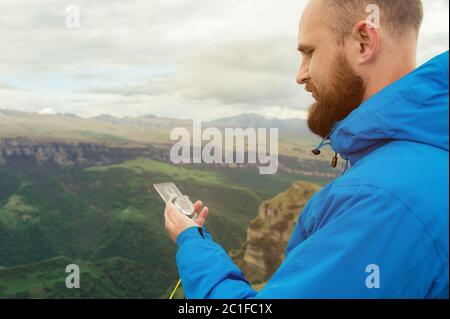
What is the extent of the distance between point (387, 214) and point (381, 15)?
1.27 m

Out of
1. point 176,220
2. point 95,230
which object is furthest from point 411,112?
point 95,230

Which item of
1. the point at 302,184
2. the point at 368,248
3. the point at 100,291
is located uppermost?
the point at 368,248

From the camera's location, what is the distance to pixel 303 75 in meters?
2.76

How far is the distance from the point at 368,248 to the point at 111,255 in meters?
142

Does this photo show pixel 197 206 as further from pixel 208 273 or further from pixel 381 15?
pixel 381 15

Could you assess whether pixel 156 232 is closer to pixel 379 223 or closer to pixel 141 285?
pixel 141 285

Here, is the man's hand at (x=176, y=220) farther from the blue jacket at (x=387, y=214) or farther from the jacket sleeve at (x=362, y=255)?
the jacket sleeve at (x=362, y=255)

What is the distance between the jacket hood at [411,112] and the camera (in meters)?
1.93

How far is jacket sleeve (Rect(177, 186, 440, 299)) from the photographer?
1703 millimetres

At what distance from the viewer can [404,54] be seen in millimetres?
2457

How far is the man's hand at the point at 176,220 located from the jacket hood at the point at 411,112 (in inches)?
46.9

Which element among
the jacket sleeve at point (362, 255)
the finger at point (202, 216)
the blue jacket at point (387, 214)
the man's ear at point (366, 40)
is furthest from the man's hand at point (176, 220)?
the man's ear at point (366, 40)

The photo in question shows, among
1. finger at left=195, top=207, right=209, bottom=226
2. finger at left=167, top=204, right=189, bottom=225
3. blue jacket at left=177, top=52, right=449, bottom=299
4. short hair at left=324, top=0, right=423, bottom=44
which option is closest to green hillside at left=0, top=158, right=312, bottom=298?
finger at left=195, top=207, right=209, bottom=226
